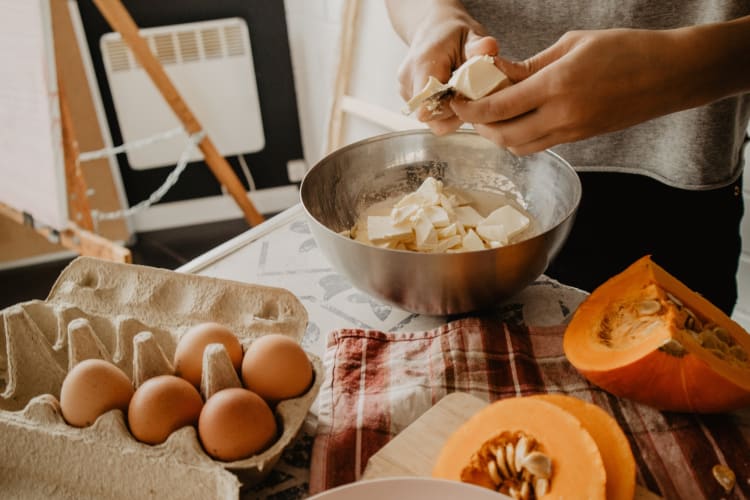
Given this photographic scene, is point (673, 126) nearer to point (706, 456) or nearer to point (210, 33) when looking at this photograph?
point (706, 456)

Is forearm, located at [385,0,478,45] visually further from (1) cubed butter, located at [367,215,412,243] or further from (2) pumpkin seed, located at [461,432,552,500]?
(2) pumpkin seed, located at [461,432,552,500]

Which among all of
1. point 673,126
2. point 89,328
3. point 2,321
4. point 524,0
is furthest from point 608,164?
Answer: point 2,321

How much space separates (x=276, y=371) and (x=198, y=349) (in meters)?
0.10

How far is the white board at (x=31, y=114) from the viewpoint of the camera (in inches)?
68.6

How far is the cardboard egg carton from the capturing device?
63 cm

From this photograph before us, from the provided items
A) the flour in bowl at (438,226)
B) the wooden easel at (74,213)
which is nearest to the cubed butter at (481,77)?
the flour in bowl at (438,226)

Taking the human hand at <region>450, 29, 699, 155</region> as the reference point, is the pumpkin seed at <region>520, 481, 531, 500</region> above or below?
below

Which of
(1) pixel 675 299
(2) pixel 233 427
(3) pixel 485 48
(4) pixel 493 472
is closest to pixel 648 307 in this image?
(1) pixel 675 299

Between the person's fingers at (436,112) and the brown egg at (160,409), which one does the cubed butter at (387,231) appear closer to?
the person's fingers at (436,112)

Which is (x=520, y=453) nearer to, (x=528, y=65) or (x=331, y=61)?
(x=528, y=65)

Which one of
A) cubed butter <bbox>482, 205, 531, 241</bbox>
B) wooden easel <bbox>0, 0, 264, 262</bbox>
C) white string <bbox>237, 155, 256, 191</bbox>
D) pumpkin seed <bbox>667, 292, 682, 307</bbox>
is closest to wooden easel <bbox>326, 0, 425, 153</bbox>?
wooden easel <bbox>0, 0, 264, 262</bbox>

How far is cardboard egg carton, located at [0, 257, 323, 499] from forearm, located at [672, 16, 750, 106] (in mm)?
619

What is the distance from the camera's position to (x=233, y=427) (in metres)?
0.63

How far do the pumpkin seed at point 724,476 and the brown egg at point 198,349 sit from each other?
57 centimetres
